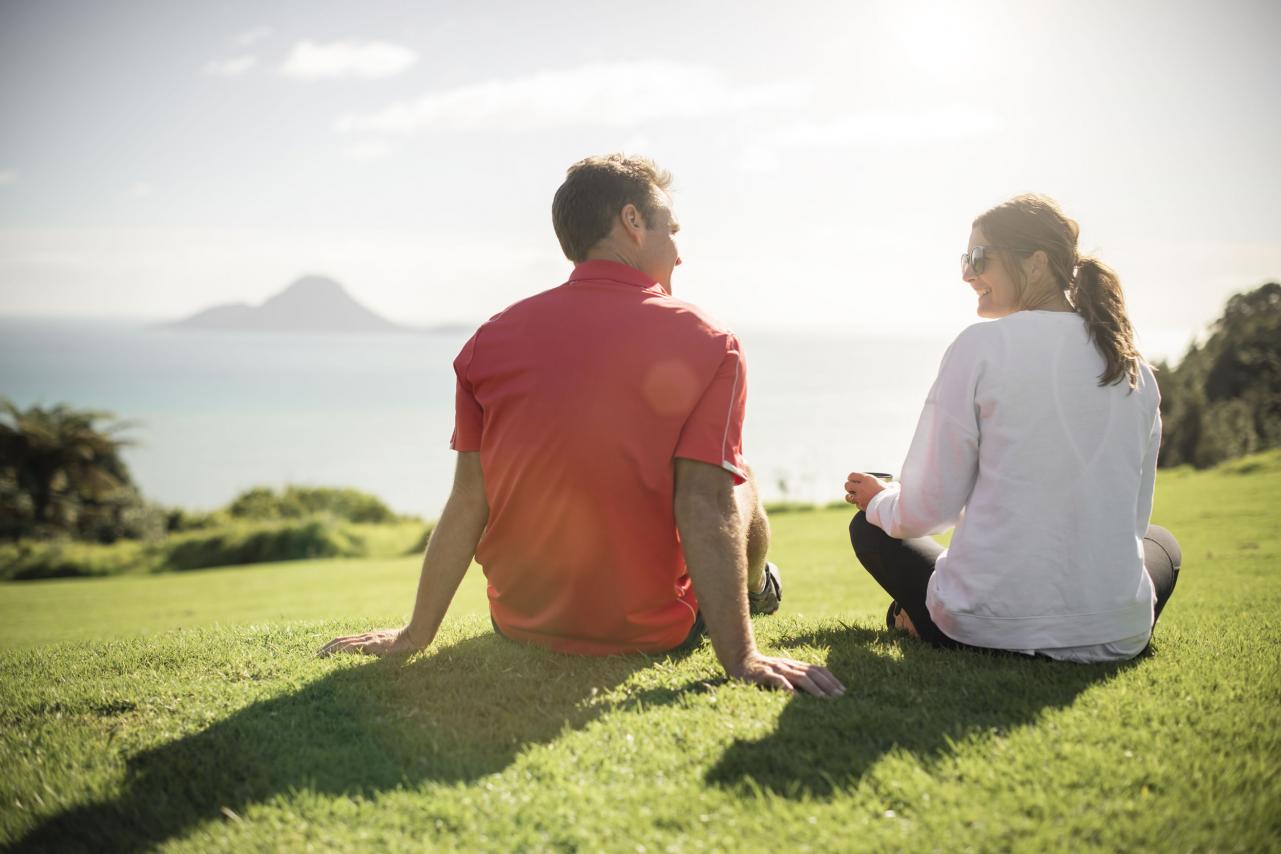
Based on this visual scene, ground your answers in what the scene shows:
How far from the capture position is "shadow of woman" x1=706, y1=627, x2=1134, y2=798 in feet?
7.70

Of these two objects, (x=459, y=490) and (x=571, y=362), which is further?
(x=459, y=490)

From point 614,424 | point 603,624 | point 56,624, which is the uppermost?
point 614,424

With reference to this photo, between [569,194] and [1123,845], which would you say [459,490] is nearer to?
[569,194]

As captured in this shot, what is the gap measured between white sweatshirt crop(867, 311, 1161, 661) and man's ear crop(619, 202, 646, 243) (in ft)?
4.01

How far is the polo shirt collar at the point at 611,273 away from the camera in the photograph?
10.0 ft

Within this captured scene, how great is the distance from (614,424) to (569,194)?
91 cm

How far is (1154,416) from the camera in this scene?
3.04m

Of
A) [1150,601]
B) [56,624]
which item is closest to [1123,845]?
[1150,601]

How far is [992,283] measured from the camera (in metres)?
3.18

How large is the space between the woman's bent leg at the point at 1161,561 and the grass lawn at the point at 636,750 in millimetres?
254

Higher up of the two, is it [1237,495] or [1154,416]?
[1154,416]

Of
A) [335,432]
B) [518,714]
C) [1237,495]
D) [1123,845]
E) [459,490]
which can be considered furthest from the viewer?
[335,432]

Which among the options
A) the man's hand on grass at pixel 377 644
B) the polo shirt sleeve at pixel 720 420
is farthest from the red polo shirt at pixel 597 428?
the man's hand on grass at pixel 377 644

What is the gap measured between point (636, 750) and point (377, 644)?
5.12 feet
